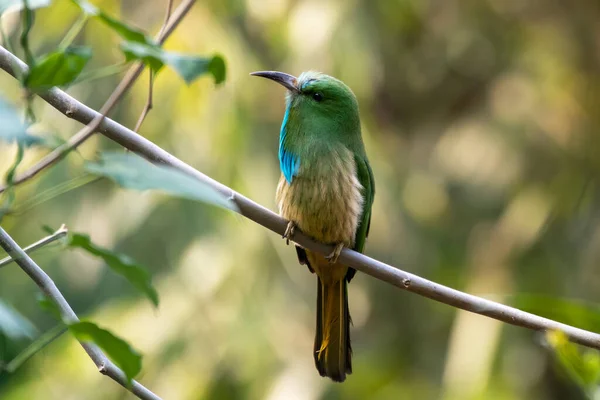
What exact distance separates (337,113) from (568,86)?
3256 millimetres

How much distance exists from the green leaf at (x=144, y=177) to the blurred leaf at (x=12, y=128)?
0.21 ft

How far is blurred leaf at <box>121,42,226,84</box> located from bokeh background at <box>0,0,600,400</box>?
2744 mm

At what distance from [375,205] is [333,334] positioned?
1.97 m

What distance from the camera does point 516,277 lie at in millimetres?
4922

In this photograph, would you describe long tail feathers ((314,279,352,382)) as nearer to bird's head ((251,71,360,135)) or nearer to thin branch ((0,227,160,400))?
bird's head ((251,71,360,135))

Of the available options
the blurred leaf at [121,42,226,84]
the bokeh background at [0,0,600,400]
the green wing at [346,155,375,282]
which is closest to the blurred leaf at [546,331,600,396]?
the blurred leaf at [121,42,226,84]

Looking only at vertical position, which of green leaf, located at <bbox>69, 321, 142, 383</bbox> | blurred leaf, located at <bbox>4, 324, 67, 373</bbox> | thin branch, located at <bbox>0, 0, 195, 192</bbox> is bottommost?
blurred leaf, located at <bbox>4, 324, 67, 373</bbox>

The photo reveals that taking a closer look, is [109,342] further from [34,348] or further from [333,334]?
[333,334]

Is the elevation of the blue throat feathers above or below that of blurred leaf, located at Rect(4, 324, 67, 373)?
below

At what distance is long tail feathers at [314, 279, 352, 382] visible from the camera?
2461 mm

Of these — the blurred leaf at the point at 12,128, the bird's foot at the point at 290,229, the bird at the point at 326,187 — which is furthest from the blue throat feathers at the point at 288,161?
the blurred leaf at the point at 12,128

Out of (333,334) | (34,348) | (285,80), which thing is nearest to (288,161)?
(285,80)

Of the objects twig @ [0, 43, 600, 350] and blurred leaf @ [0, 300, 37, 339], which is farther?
twig @ [0, 43, 600, 350]

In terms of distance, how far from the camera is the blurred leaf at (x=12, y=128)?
29.1 inches
